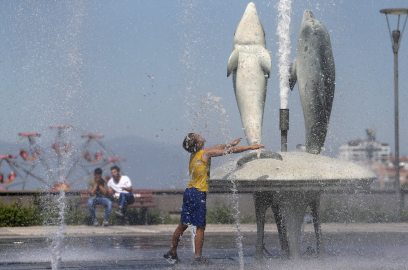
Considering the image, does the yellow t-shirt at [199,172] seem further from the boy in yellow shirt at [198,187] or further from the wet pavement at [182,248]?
the wet pavement at [182,248]

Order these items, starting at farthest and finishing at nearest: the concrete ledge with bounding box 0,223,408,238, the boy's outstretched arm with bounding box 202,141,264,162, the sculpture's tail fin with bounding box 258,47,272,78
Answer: the concrete ledge with bounding box 0,223,408,238 → the sculpture's tail fin with bounding box 258,47,272,78 → the boy's outstretched arm with bounding box 202,141,264,162

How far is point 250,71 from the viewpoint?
702 centimetres

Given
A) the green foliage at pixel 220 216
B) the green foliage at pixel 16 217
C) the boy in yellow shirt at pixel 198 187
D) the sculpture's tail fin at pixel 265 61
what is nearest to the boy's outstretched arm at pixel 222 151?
the boy in yellow shirt at pixel 198 187

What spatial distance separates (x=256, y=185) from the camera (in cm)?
630

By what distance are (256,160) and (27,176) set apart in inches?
702

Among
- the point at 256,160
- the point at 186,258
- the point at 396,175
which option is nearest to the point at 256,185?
the point at 256,160

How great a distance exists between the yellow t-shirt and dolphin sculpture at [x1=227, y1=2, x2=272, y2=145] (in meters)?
0.58

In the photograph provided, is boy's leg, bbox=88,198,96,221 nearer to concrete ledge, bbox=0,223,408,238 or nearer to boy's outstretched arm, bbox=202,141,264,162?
concrete ledge, bbox=0,223,408,238

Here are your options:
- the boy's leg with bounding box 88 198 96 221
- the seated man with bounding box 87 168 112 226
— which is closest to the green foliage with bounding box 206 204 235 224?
the seated man with bounding box 87 168 112 226

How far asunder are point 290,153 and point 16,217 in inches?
333

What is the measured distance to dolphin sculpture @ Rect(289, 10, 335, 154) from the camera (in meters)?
6.74

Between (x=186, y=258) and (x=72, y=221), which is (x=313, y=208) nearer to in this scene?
(x=186, y=258)

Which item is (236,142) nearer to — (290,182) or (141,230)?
(290,182)

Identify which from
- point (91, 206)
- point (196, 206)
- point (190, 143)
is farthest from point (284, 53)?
point (91, 206)
